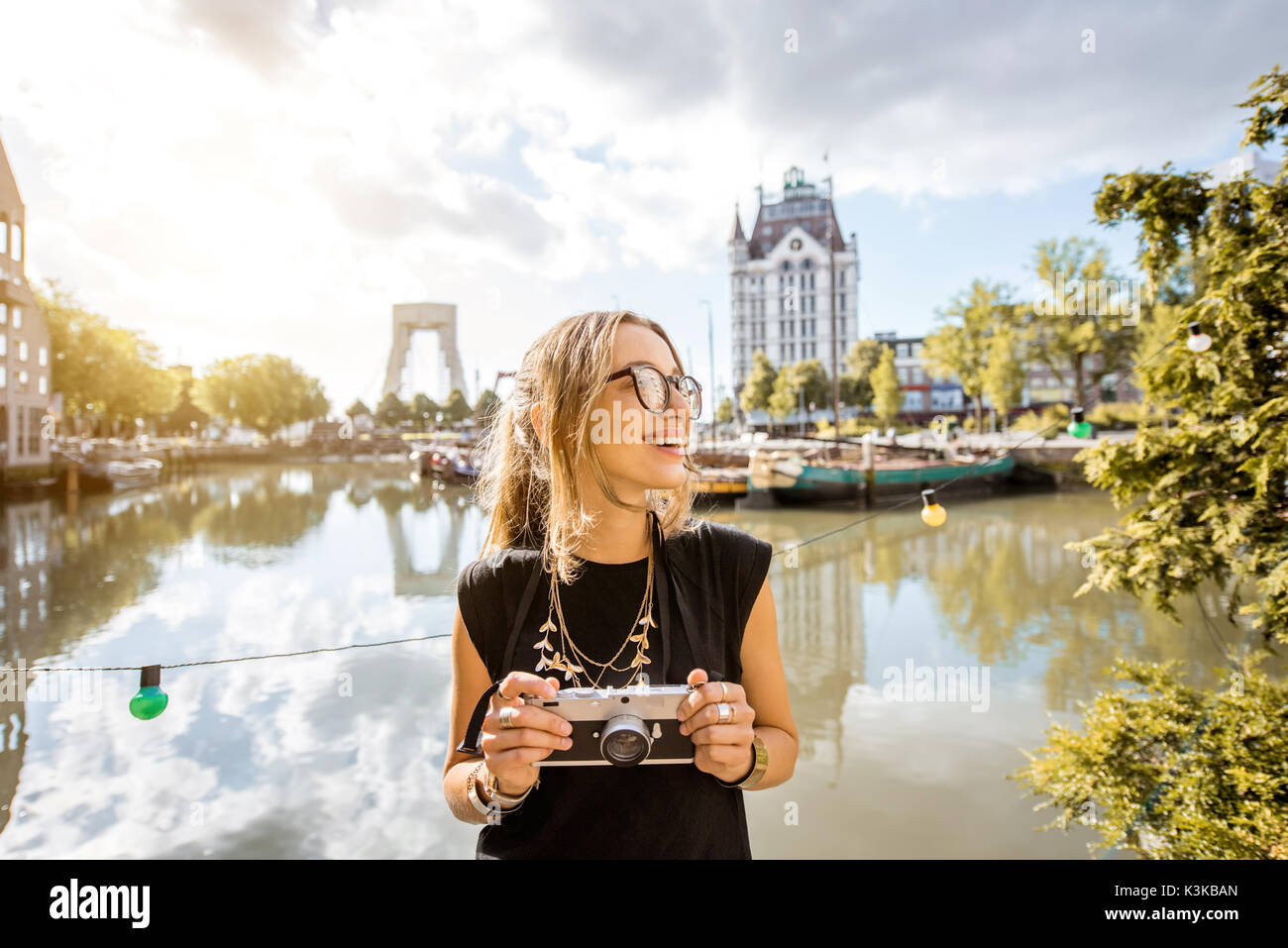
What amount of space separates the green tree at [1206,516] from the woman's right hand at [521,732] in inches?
118

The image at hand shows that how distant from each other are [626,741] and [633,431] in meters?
0.52

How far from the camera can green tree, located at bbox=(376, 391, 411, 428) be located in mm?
77000

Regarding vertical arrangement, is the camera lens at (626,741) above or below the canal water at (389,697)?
above

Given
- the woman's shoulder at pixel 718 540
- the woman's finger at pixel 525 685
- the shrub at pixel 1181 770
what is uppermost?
the woman's shoulder at pixel 718 540

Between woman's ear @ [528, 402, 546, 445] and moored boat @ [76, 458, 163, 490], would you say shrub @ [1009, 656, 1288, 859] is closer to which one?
woman's ear @ [528, 402, 546, 445]

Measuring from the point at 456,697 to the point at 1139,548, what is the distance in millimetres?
4066

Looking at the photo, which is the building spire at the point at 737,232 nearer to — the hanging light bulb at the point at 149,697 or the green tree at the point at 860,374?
the green tree at the point at 860,374

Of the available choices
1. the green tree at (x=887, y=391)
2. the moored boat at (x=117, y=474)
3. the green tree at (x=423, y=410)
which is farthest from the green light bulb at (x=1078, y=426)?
the green tree at (x=423, y=410)

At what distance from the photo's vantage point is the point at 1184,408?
3918 millimetres

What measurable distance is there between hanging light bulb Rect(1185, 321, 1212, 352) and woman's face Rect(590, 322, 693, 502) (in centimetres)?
358

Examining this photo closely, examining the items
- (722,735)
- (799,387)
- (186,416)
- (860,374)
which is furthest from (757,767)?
(186,416)

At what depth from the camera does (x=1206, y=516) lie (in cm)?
358

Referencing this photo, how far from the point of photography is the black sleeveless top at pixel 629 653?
3.77ft
